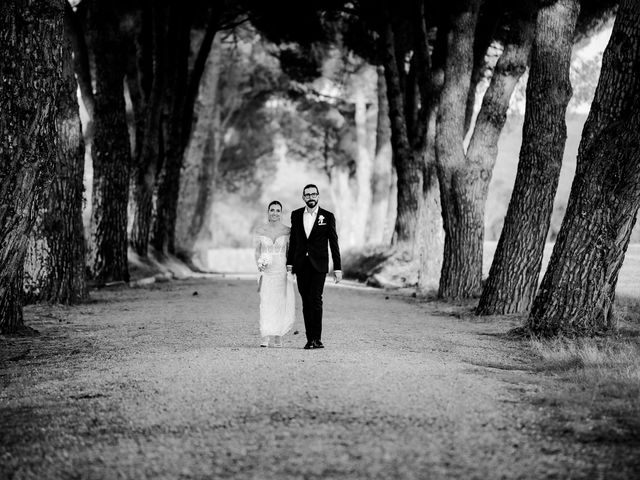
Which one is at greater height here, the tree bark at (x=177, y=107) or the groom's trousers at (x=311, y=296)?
the tree bark at (x=177, y=107)

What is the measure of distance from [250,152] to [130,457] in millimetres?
40138

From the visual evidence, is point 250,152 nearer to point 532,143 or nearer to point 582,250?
point 532,143

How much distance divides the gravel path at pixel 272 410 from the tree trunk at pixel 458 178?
544 centimetres

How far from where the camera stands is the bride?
8328 millimetres

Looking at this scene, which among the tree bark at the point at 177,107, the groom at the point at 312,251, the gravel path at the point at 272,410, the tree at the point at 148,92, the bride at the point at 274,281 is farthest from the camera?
the tree bark at the point at 177,107

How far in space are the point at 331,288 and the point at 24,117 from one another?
1222 cm

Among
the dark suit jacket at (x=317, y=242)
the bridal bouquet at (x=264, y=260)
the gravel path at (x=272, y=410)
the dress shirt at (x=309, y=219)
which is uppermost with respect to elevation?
the dress shirt at (x=309, y=219)

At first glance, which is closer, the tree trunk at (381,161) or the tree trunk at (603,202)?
the tree trunk at (603,202)

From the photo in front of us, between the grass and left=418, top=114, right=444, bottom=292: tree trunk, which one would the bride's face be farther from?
left=418, top=114, right=444, bottom=292: tree trunk

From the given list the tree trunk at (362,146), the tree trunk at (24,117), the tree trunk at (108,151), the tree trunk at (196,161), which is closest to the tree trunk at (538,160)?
the tree trunk at (24,117)

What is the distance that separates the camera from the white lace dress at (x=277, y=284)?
8359 millimetres

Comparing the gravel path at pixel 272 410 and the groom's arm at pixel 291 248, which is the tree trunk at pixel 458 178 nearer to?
the gravel path at pixel 272 410

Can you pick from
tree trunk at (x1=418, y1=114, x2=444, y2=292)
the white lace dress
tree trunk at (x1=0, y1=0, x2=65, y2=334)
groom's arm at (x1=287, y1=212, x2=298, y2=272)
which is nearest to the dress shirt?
groom's arm at (x1=287, y1=212, x2=298, y2=272)

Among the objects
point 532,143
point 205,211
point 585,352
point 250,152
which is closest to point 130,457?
point 585,352
